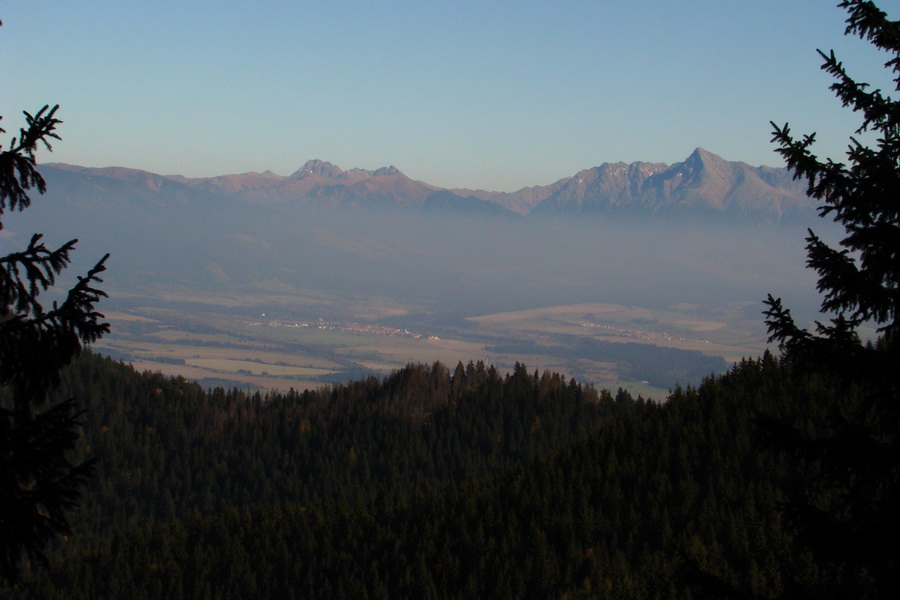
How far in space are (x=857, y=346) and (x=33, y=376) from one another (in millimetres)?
14084

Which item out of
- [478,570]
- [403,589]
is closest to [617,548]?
[478,570]

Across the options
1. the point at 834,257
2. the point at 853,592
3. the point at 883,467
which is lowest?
the point at 853,592

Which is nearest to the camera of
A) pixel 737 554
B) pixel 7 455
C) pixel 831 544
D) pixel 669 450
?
pixel 7 455

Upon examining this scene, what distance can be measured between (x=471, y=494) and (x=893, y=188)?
159 m

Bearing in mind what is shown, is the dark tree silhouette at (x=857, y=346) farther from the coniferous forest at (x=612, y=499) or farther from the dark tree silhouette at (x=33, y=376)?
the dark tree silhouette at (x=33, y=376)

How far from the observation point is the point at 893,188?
62.3ft

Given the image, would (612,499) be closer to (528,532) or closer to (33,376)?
(528,532)

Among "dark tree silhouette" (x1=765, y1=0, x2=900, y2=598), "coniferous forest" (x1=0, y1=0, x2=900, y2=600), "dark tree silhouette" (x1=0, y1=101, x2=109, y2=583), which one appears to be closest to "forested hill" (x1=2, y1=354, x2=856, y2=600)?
"coniferous forest" (x1=0, y1=0, x2=900, y2=600)

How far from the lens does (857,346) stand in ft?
59.5

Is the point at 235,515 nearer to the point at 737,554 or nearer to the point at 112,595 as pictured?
the point at 112,595

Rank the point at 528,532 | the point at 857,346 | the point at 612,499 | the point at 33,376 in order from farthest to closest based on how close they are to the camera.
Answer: the point at 612,499 → the point at 528,532 → the point at 857,346 → the point at 33,376

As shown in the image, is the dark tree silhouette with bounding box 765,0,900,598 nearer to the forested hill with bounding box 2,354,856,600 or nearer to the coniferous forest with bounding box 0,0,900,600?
the coniferous forest with bounding box 0,0,900,600

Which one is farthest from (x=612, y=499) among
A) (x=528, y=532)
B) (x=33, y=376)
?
(x=33, y=376)

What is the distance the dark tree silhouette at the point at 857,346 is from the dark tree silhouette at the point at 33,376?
480 inches
